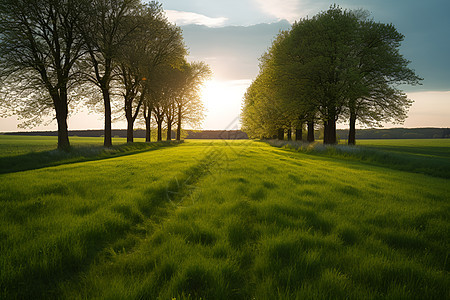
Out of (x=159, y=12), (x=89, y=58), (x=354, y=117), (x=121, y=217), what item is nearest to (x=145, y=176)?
(x=121, y=217)

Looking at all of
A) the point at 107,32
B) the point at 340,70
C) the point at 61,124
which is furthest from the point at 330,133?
the point at 61,124

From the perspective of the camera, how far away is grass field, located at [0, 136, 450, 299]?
2486mm

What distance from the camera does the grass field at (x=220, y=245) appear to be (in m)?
2.49

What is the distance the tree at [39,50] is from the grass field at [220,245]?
62.0ft

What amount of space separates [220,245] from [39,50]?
26260 mm

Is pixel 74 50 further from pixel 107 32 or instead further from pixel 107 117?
pixel 107 117

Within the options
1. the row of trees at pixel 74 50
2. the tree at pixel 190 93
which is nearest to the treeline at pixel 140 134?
the tree at pixel 190 93

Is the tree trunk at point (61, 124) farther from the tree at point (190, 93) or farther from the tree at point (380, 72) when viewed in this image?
the tree at point (380, 72)

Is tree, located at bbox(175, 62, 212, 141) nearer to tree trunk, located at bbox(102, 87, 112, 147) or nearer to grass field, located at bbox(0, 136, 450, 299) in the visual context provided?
tree trunk, located at bbox(102, 87, 112, 147)

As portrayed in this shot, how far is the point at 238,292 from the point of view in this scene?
249cm

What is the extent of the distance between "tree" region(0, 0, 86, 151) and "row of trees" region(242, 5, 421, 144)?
84.2ft

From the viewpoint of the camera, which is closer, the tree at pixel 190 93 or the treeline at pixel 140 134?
the tree at pixel 190 93

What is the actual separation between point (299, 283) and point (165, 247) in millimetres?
2306

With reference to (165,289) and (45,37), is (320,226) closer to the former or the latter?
(165,289)
